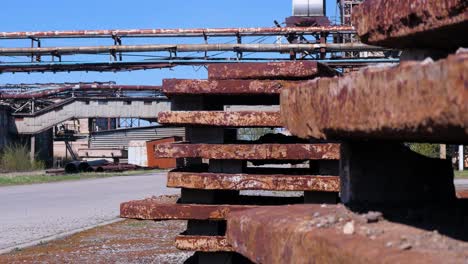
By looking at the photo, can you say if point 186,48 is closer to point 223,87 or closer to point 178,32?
point 178,32

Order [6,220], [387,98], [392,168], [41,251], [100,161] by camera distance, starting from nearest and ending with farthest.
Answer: [387,98]
[392,168]
[41,251]
[6,220]
[100,161]

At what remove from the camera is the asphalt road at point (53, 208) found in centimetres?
1122

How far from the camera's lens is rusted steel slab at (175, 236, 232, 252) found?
14.6ft

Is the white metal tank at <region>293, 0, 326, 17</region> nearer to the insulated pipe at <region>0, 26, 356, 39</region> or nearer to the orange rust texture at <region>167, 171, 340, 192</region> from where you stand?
the insulated pipe at <region>0, 26, 356, 39</region>

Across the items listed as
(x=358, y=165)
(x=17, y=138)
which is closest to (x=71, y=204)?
(x=358, y=165)

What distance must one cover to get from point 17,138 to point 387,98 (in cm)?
4222

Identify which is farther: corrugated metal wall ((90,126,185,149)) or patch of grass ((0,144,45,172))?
corrugated metal wall ((90,126,185,149))

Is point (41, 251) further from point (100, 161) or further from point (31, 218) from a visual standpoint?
point (100, 161)

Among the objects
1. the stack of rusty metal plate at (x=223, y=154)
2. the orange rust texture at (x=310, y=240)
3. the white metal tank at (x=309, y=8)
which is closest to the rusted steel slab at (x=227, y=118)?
the stack of rusty metal plate at (x=223, y=154)

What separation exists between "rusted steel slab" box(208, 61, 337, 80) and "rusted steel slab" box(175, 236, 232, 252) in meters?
0.97

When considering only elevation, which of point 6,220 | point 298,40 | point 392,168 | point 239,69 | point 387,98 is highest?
point 298,40

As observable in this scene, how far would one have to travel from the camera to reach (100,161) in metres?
39.7

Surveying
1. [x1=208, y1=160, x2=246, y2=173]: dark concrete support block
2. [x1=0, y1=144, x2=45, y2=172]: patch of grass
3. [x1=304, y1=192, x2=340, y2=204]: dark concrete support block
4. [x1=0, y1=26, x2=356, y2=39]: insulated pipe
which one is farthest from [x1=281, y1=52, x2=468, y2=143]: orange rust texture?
[x1=0, y1=144, x2=45, y2=172]: patch of grass

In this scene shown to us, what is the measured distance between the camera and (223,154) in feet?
14.6
